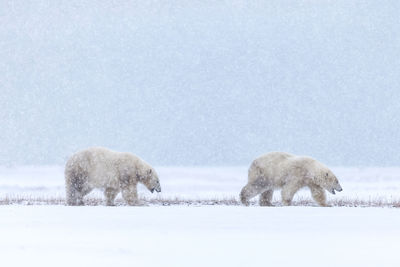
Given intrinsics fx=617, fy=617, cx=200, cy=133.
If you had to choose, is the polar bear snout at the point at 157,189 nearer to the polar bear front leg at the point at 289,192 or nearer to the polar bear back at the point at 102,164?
the polar bear back at the point at 102,164

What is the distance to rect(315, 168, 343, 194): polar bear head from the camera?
48.3 feet

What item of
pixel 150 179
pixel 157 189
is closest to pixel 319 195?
pixel 157 189

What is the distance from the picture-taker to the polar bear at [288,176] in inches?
579

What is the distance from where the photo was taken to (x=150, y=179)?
597 inches

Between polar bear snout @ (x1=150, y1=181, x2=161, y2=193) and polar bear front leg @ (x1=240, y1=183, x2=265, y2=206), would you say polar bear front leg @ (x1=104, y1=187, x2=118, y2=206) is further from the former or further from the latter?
polar bear front leg @ (x1=240, y1=183, x2=265, y2=206)

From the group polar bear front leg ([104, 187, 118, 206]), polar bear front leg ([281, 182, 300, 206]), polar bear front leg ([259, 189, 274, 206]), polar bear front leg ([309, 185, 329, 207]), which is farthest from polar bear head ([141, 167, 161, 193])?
polar bear front leg ([309, 185, 329, 207])
